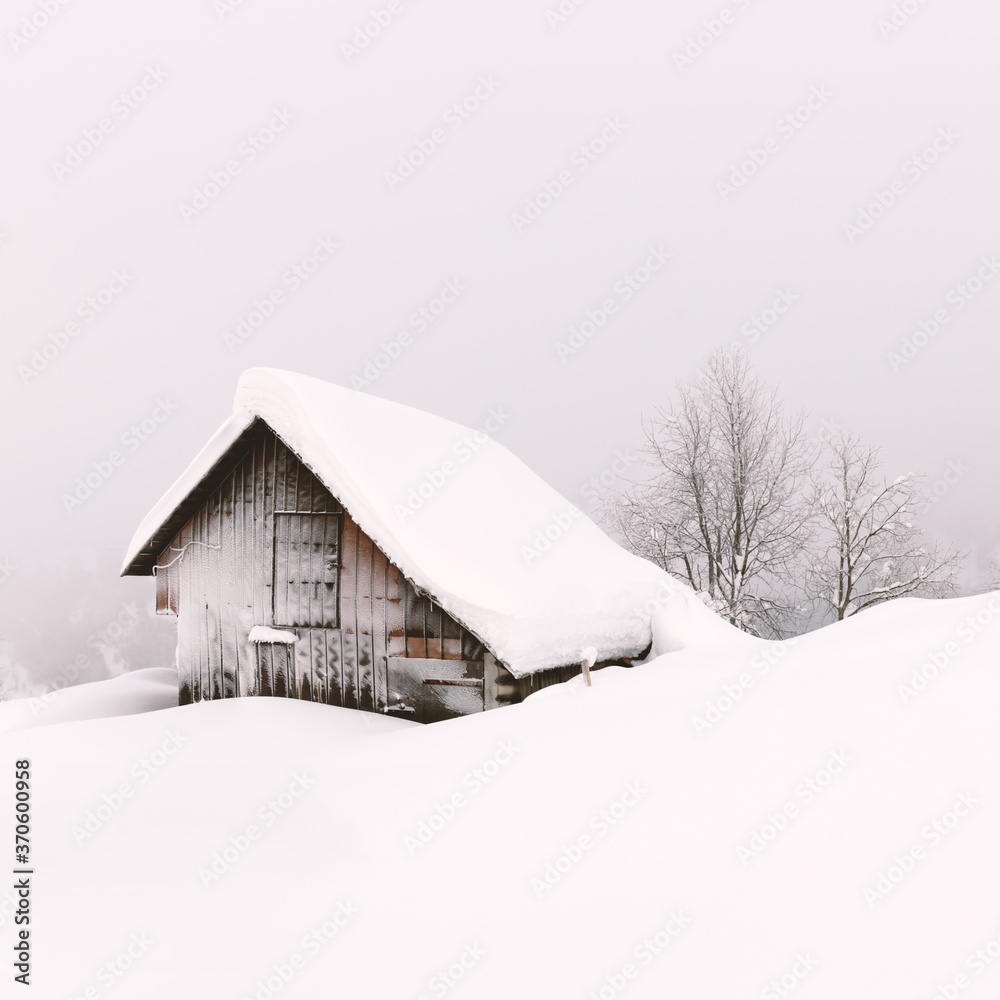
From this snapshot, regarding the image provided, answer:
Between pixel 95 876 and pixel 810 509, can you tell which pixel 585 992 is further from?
pixel 810 509

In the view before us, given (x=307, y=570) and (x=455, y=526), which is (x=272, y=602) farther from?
Result: (x=455, y=526)

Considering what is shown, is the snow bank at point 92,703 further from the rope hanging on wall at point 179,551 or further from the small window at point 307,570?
the small window at point 307,570

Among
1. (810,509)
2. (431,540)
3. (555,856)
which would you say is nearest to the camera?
(555,856)

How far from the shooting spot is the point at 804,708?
3.90m

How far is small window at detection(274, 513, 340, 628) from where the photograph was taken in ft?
25.2

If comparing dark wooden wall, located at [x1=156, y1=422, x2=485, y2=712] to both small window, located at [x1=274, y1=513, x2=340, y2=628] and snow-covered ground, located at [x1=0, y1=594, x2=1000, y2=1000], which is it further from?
snow-covered ground, located at [x1=0, y1=594, x2=1000, y2=1000]

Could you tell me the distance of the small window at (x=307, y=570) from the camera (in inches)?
302

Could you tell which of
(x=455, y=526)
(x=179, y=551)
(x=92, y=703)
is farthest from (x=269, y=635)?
(x=92, y=703)

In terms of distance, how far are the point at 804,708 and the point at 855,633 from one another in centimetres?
188

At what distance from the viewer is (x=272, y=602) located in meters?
7.97

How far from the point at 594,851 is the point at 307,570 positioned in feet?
17.5

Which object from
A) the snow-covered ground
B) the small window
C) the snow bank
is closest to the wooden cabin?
the small window

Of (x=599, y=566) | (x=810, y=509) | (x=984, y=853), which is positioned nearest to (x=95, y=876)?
(x=984, y=853)

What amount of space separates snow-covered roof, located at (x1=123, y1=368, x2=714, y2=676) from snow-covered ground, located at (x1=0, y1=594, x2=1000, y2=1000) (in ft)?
5.33
